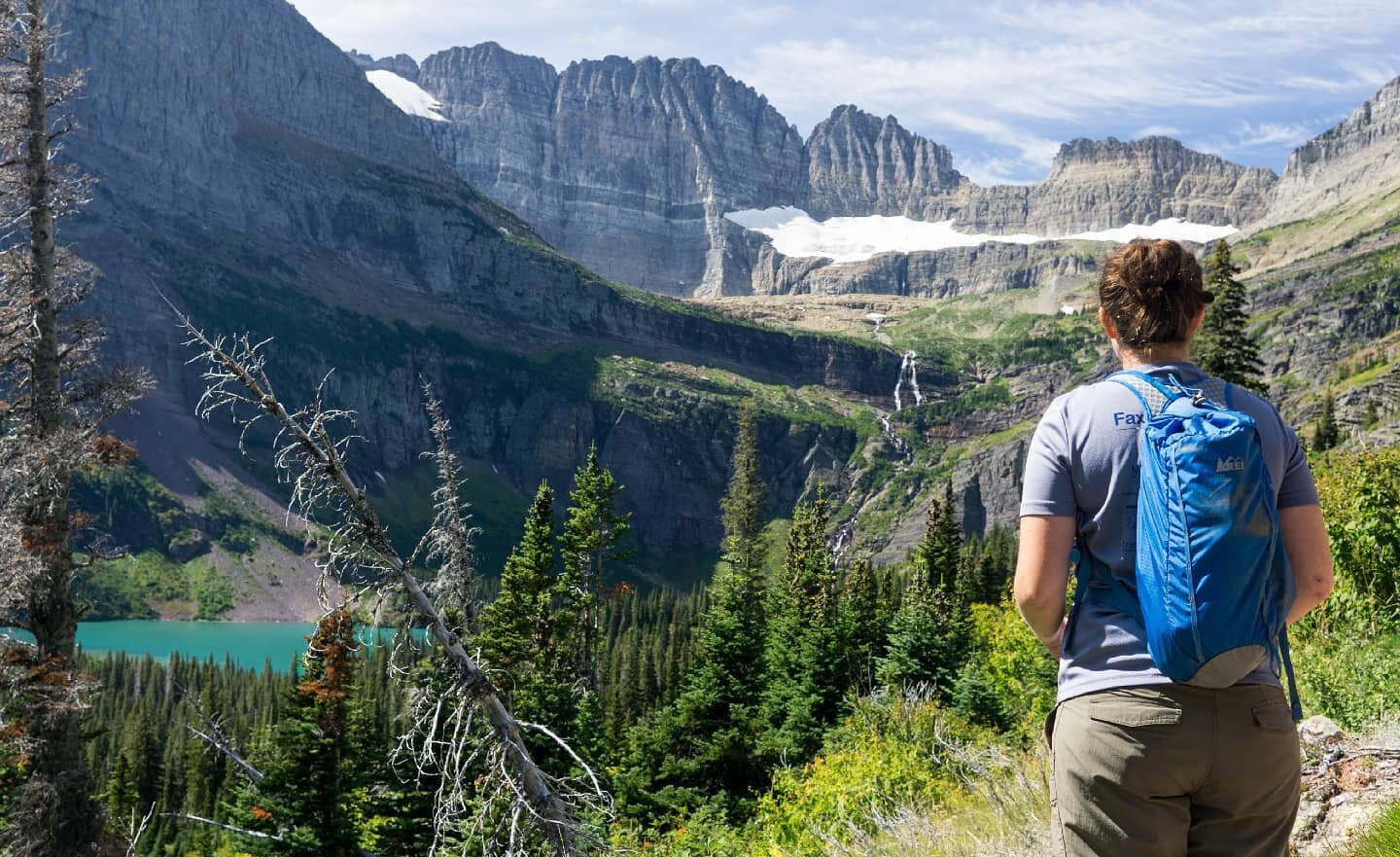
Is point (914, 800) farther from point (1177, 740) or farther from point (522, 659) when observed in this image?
point (522, 659)

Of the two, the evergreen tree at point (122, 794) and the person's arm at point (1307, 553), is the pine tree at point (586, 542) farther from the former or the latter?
the evergreen tree at point (122, 794)

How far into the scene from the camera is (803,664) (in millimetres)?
31344

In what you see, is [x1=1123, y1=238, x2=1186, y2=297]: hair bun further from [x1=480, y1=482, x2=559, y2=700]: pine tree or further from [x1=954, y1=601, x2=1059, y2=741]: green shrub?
[x1=480, y1=482, x2=559, y2=700]: pine tree

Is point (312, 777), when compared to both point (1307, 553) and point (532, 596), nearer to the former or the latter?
point (532, 596)

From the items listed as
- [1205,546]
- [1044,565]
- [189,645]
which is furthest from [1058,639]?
[189,645]

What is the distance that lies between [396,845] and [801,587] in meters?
24.0

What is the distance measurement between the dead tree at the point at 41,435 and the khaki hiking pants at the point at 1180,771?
1550 cm

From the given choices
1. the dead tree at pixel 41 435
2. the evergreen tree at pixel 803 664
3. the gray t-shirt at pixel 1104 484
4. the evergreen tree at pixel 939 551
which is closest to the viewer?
the gray t-shirt at pixel 1104 484

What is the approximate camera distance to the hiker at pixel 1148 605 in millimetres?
3521

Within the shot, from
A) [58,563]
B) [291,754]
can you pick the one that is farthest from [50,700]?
[291,754]

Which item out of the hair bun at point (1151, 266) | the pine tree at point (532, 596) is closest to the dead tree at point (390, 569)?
the hair bun at point (1151, 266)

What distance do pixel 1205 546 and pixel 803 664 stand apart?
1136 inches

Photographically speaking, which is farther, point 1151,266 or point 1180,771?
point 1151,266

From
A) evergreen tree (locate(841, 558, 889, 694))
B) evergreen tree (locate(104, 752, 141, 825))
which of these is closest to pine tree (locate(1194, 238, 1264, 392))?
evergreen tree (locate(841, 558, 889, 694))
